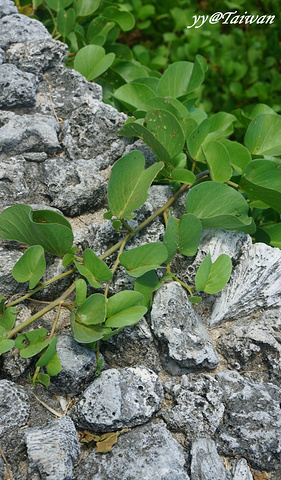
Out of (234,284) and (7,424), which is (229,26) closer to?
(234,284)

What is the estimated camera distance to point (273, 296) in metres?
1.12

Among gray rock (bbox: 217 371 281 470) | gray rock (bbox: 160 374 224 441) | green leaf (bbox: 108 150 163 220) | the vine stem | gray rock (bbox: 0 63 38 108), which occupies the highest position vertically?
gray rock (bbox: 0 63 38 108)

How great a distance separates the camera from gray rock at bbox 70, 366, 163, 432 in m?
0.89

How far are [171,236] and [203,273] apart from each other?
10 centimetres

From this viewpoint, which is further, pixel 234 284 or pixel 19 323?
pixel 234 284

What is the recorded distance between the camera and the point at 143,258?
99 centimetres

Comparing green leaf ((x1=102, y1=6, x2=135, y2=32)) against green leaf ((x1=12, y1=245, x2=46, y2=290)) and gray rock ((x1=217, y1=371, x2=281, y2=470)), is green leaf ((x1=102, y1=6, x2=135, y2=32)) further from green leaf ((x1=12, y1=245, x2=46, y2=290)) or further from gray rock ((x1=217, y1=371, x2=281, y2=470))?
gray rock ((x1=217, y1=371, x2=281, y2=470))

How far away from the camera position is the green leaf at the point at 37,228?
0.96 meters

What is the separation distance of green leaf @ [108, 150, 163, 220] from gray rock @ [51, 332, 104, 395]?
281mm

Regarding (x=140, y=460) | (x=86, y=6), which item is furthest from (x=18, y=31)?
(x=140, y=460)

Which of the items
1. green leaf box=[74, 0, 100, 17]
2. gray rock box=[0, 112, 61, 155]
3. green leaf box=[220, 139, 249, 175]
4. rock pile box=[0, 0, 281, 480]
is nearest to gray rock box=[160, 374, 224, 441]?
rock pile box=[0, 0, 281, 480]

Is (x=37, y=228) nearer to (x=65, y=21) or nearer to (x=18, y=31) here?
(x=18, y=31)

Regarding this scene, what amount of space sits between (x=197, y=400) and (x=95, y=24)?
126 cm

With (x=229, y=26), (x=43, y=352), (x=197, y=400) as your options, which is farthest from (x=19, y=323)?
(x=229, y=26)
